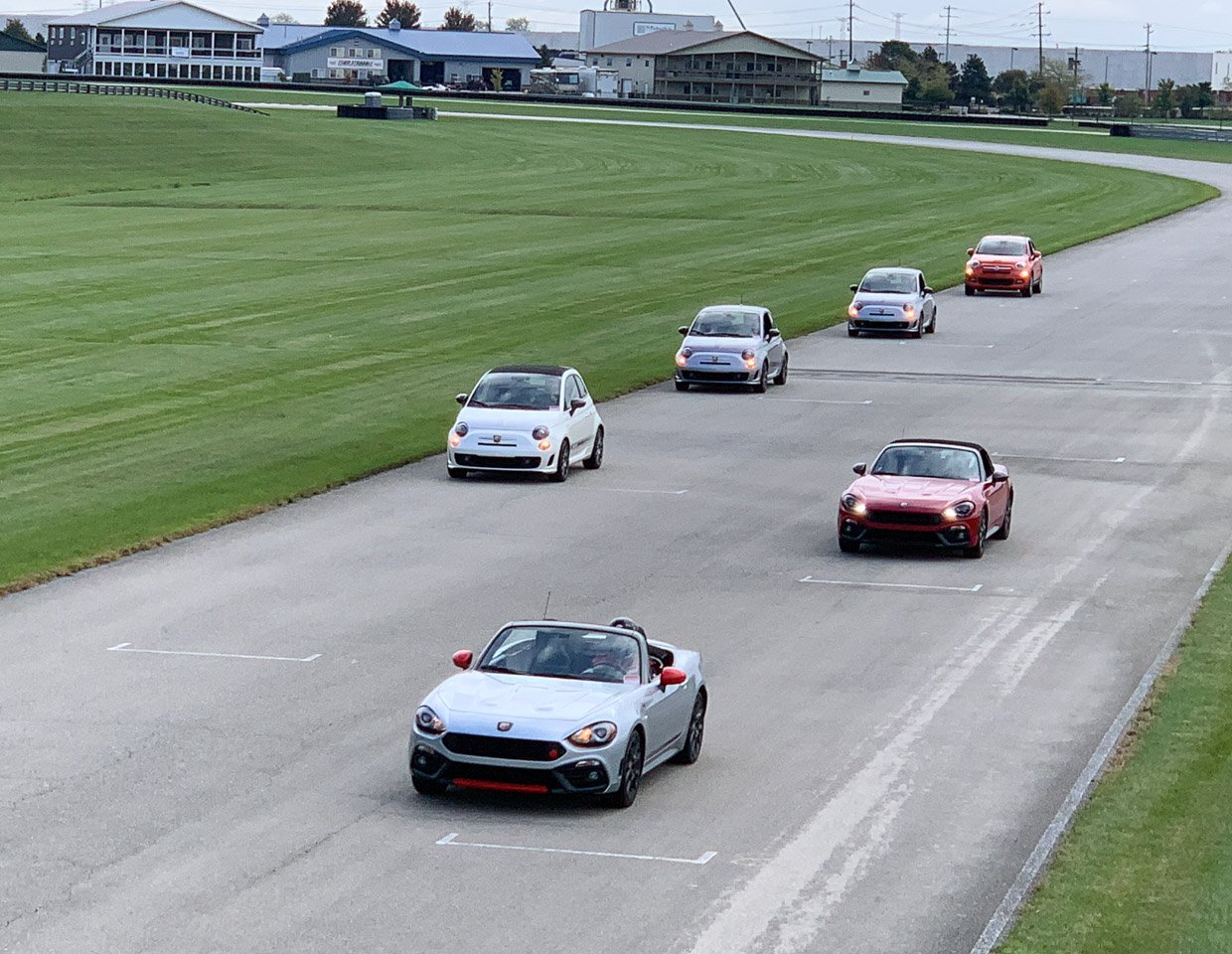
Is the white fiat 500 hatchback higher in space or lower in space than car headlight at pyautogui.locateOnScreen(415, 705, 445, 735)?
higher

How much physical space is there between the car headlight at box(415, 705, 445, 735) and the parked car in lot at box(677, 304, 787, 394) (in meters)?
27.9

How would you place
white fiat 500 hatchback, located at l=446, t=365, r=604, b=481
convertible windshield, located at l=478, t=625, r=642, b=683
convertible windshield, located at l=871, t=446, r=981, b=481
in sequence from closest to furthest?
convertible windshield, located at l=478, t=625, r=642, b=683
convertible windshield, located at l=871, t=446, r=981, b=481
white fiat 500 hatchback, located at l=446, t=365, r=604, b=481

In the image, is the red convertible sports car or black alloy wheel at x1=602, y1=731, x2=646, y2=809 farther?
the red convertible sports car

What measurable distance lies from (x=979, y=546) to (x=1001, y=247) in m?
40.7

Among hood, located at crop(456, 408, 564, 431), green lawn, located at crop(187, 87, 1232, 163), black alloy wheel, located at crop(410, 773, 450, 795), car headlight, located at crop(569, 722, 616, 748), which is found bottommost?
black alloy wheel, located at crop(410, 773, 450, 795)

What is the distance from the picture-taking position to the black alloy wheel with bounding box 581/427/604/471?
34.0 meters

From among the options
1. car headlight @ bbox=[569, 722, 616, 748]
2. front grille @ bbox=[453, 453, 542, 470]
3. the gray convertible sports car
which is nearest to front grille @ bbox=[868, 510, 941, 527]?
front grille @ bbox=[453, 453, 542, 470]

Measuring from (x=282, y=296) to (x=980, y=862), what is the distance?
46.0 m

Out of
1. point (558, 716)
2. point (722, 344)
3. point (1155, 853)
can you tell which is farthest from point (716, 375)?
point (1155, 853)

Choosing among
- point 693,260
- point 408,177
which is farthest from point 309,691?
point 408,177

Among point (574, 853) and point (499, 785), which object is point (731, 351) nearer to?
point (499, 785)

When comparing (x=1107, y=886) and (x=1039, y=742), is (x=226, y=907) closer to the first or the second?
(x=1107, y=886)

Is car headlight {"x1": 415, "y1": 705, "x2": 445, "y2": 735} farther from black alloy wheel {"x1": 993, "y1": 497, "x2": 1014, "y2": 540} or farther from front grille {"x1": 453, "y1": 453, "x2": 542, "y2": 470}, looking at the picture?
front grille {"x1": 453, "y1": 453, "x2": 542, "y2": 470}

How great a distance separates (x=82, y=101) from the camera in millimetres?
131125
